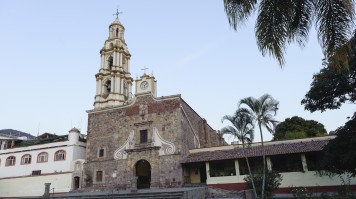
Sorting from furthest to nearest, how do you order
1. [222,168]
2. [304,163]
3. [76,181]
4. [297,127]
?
[297,127] < [76,181] < [222,168] < [304,163]

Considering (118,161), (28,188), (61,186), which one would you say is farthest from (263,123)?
(28,188)

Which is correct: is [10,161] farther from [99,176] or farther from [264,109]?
[264,109]

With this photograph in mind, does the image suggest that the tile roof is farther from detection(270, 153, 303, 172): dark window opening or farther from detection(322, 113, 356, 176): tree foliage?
detection(322, 113, 356, 176): tree foliage

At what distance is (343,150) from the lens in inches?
512

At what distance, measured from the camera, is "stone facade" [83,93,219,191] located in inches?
952

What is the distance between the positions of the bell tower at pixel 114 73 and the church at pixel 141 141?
1.31 meters

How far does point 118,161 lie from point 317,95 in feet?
57.1

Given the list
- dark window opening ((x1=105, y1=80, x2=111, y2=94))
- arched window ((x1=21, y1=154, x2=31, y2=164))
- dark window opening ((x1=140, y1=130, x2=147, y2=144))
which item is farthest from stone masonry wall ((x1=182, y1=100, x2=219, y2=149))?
arched window ((x1=21, y1=154, x2=31, y2=164))

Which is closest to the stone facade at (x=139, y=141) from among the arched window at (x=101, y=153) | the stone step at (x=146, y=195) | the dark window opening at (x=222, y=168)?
the arched window at (x=101, y=153)

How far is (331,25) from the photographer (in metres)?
6.59

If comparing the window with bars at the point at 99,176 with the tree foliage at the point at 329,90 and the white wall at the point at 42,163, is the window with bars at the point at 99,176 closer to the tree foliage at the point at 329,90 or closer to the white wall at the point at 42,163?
the white wall at the point at 42,163

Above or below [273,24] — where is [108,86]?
above

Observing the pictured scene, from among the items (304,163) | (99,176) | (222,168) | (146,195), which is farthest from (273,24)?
(99,176)

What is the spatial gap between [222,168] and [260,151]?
11.4 feet
